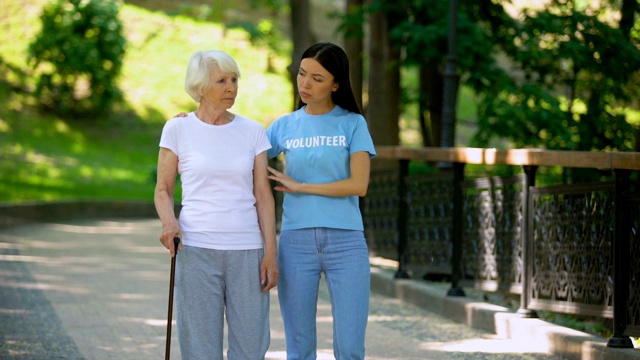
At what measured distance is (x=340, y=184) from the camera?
16.8 feet

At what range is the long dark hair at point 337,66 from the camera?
5117 millimetres

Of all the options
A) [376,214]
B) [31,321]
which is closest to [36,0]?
[376,214]

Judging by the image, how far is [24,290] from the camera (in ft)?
35.7

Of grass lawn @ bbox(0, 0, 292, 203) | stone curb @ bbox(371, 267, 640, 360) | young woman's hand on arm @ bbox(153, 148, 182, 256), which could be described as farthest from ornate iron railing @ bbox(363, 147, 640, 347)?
grass lawn @ bbox(0, 0, 292, 203)

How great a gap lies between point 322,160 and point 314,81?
357 millimetres

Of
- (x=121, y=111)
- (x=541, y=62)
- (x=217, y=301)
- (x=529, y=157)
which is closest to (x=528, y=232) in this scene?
(x=529, y=157)

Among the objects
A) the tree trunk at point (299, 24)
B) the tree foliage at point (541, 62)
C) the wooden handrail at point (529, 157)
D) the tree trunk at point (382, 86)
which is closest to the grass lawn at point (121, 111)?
the tree trunk at point (299, 24)

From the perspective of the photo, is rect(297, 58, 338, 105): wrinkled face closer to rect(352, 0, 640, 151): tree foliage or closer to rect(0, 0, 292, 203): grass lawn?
rect(352, 0, 640, 151): tree foliage

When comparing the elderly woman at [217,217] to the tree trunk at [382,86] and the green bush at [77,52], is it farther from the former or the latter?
the green bush at [77,52]

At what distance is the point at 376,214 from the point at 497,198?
3.12 meters

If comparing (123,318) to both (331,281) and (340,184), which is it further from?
(340,184)

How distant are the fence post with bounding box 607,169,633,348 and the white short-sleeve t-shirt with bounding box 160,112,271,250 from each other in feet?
9.83

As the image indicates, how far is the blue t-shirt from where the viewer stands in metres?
5.15

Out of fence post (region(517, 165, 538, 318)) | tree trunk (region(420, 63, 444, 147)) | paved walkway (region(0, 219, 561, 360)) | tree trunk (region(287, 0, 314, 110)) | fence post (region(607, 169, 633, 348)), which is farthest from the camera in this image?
tree trunk (region(420, 63, 444, 147))
